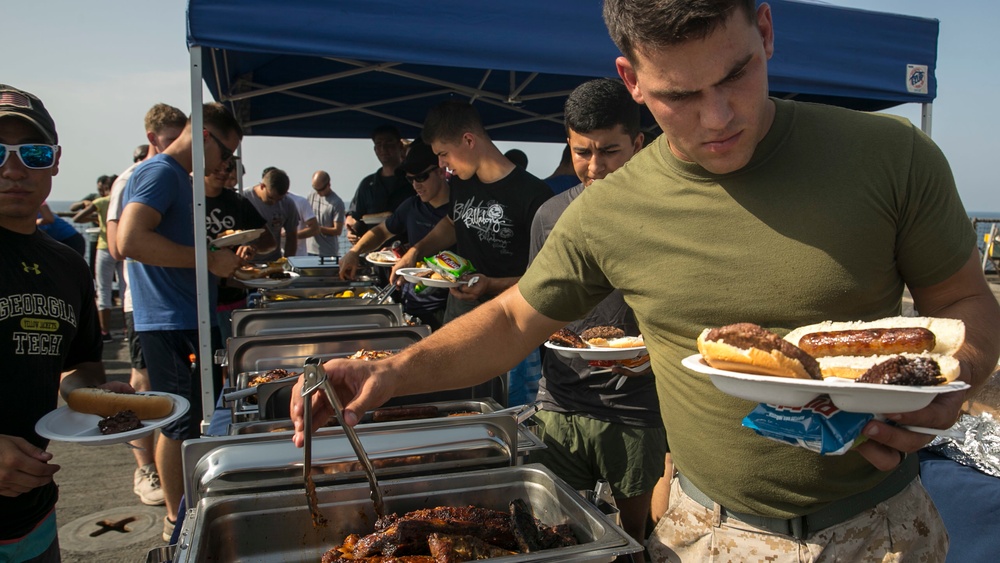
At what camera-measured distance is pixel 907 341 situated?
986 mm

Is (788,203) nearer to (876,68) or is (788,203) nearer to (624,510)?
(624,510)

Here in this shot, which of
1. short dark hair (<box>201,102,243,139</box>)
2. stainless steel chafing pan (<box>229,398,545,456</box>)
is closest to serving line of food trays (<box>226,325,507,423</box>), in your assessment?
stainless steel chafing pan (<box>229,398,545,456</box>)

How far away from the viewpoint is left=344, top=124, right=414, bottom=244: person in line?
6.43m

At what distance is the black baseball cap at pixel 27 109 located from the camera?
197 cm

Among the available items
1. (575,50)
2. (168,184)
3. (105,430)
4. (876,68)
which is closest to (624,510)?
(105,430)

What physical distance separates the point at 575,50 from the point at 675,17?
240 cm

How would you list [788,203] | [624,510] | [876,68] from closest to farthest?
[788,203] → [624,510] → [876,68]

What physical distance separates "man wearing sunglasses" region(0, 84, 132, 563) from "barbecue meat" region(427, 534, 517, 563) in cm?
118

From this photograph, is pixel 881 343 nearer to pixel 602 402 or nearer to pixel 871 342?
pixel 871 342

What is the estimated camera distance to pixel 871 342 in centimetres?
100

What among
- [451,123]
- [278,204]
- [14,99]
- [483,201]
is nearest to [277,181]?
[278,204]

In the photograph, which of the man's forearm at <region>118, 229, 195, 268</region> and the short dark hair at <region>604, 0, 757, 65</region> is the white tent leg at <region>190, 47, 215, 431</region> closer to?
the man's forearm at <region>118, 229, 195, 268</region>

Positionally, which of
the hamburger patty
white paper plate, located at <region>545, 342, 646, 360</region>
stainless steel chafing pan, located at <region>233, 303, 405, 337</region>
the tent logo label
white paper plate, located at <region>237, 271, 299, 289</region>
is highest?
the tent logo label

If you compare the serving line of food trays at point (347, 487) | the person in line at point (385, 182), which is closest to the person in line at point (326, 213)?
the person in line at point (385, 182)
